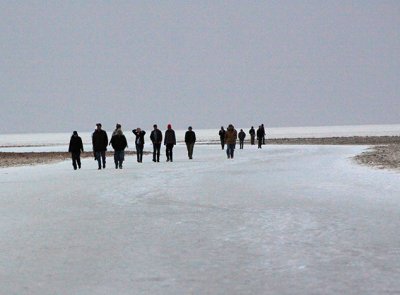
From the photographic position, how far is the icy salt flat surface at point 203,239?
21.9ft

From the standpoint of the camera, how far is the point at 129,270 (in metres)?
7.26

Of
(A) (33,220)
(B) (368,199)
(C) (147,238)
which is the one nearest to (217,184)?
(B) (368,199)

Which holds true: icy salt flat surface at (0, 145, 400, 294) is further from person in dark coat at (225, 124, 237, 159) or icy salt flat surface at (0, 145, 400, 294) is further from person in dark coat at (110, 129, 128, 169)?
person in dark coat at (225, 124, 237, 159)

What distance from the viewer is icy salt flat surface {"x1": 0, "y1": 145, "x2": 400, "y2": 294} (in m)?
6.69

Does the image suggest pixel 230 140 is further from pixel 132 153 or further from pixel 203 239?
pixel 203 239

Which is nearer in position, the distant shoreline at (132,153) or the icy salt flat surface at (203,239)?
the icy salt flat surface at (203,239)

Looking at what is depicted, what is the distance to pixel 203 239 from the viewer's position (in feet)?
30.2

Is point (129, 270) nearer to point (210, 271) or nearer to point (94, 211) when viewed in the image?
point (210, 271)

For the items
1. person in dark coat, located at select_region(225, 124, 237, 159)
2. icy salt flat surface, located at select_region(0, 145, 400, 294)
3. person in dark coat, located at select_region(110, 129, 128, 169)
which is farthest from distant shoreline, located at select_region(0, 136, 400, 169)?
icy salt flat surface, located at select_region(0, 145, 400, 294)

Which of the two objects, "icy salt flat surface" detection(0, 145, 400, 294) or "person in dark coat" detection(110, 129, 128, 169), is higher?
"person in dark coat" detection(110, 129, 128, 169)

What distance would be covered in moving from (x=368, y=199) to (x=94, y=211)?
537cm

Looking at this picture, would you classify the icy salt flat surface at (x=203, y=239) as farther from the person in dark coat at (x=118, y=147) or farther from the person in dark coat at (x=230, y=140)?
the person in dark coat at (x=230, y=140)

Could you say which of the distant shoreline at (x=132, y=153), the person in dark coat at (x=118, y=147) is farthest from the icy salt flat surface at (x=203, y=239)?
the distant shoreline at (x=132, y=153)

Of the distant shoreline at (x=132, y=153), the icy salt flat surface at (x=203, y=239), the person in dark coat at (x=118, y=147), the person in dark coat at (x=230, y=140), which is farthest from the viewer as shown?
the person in dark coat at (x=230, y=140)
